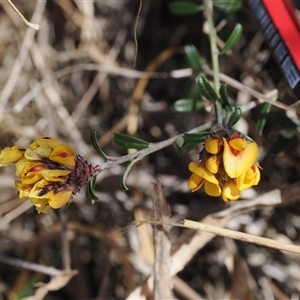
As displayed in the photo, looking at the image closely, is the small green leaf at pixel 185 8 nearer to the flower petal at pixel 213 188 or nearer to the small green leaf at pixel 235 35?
the small green leaf at pixel 235 35

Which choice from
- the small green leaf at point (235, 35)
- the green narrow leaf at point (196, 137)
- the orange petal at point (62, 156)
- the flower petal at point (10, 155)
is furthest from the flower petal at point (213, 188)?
the small green leaf at point (235, 35)

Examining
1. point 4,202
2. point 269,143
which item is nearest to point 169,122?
point 269,143

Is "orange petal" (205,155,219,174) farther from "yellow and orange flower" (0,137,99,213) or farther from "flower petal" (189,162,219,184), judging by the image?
"yellow and orange flower" (0,137,99,213)

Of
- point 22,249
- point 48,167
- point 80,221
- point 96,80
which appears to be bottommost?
point 22,249

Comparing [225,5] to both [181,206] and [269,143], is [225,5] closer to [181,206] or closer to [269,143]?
[269,143]

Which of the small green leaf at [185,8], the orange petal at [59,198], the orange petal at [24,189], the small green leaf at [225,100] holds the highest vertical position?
the small green leaf at [225,100]

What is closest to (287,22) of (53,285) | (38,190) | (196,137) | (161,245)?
(196,137)

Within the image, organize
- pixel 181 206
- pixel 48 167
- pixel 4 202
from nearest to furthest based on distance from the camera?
pixel 48 167, pixel 181 206, pixel 4 202
